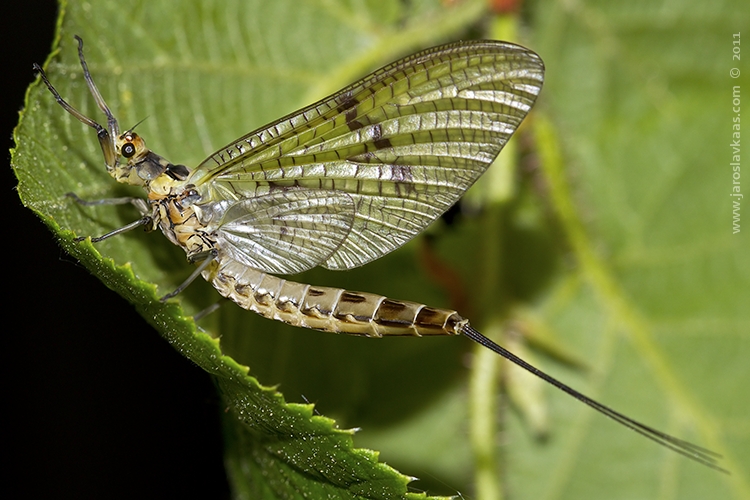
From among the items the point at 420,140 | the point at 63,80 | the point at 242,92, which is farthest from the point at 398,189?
the point at 63,80

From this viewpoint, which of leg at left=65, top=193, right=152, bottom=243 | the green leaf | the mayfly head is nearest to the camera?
leg at left=65, top=193, right=152, bottom=243

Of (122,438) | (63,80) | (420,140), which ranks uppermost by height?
(420,140)

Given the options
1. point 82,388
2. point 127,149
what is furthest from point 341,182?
point 82,388

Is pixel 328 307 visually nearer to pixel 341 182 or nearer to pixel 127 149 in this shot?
A: pixel 341 182

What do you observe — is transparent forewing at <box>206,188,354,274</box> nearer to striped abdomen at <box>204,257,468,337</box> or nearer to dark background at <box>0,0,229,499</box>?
striped abdomen at <box>204,257,468,337</box>

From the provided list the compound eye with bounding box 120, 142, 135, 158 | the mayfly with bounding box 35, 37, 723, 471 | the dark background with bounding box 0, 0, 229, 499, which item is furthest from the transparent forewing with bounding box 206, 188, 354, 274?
the dark background with bounding box 0, 0, 229, 499

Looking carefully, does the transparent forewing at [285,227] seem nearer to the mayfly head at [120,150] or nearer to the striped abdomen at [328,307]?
the striped abdomen at [328,307]

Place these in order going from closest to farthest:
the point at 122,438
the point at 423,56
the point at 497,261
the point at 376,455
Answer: the point at 376,455 → the point at 423,56 → the point at 497,261 → the point at 122,438

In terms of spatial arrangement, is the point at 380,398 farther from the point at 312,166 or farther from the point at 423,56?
the point at 423,56
